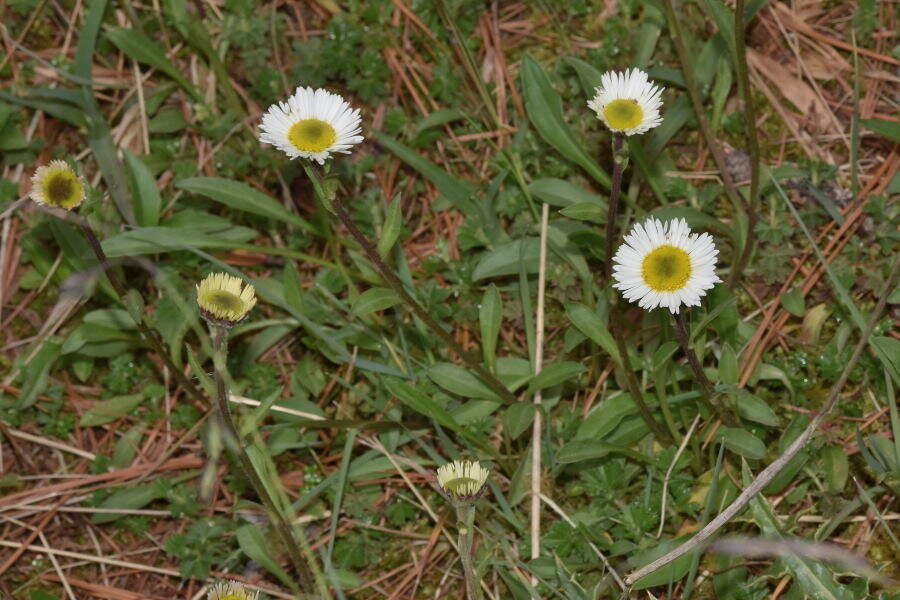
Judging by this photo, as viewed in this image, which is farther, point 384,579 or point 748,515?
point 384,579

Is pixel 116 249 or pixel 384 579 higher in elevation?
pixel 116 249

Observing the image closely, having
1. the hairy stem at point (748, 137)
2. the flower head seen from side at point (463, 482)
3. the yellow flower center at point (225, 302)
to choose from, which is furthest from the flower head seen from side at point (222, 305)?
the hairy stem at point (748, 137)

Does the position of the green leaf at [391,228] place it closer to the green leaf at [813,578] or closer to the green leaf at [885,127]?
the green leaf at [813,578]

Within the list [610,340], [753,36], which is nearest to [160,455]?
[610,340]

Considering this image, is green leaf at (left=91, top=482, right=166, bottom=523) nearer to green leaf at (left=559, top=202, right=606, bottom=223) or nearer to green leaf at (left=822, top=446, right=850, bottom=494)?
green leaf at (left=559, top=202, right=606, bottom=223)

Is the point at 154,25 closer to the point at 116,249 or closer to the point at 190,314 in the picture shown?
the point at 116,249

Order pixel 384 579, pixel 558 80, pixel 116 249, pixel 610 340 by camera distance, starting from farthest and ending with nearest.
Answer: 1. pixel 558 80
2. pixel 116 249
3. pixel 384 579
4. pixel 610 340

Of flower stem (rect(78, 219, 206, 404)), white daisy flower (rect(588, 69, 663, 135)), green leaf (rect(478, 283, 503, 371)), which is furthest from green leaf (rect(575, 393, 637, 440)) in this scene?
flower stem (rect(78, 219, 206, 404))
